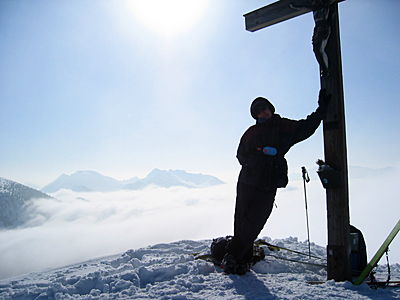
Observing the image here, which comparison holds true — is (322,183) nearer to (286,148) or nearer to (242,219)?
(286,148)

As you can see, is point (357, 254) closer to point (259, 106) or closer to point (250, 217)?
point (250, 217)

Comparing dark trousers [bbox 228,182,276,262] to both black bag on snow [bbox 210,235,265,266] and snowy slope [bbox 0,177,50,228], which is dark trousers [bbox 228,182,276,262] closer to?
black bag on snow [bbox 210,235,265,266]

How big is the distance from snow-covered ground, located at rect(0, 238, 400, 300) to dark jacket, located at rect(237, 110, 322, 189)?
126cm

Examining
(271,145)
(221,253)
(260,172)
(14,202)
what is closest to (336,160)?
(271,145)

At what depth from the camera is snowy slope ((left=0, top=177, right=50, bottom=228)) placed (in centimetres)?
11062

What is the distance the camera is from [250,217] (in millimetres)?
3898

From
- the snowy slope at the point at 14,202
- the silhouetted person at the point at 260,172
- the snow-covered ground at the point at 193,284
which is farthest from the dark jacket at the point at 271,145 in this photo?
the snowy slope at the point at 14,202

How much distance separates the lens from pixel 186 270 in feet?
12.7

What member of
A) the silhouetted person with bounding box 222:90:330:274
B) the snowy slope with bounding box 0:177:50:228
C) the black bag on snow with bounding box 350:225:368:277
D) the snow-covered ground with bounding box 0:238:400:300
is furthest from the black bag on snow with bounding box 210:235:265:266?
the snowy slope with bounding box 0:177:50:228

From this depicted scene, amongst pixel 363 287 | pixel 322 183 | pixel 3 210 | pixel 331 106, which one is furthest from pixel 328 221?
pixel 3 210

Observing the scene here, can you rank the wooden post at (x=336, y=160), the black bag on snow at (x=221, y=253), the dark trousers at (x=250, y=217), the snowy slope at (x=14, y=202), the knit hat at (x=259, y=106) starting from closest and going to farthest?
the wooden post at (x=336, y=160), the dark trousers at (x=250, y=217), the knit hat at (x=259, y=106), the black bag on snow at (x=221, y=253), the snowy slope at (x=14, y=202)

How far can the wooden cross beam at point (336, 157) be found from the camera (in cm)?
344

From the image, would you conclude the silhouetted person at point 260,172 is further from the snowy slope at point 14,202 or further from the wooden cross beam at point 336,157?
the snowy slope at point 14,202

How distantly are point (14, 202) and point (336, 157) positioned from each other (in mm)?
144069
